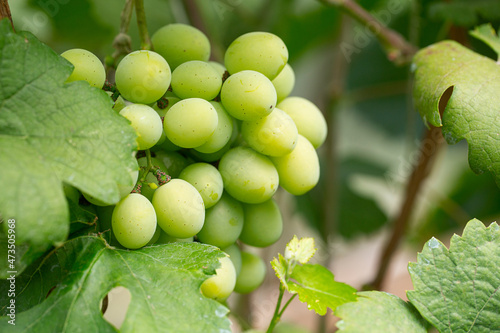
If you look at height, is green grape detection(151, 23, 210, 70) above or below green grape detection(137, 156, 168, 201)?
above

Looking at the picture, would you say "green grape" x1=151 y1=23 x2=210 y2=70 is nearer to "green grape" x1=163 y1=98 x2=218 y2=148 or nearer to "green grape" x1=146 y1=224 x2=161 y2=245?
"green grape" x1=163 y1=98 x2=218 y2=148

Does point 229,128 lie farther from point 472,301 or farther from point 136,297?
point 472,301

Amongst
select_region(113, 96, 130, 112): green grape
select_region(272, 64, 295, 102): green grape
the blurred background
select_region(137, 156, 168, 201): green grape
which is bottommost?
the blurred background

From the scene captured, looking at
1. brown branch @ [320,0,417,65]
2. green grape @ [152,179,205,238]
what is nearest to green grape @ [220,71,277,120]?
green grape @ [152,179,205,238]

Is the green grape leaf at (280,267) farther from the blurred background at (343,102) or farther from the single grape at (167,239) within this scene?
the blurred background at (343,102)

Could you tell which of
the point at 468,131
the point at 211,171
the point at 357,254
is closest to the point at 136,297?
the point at 211,171
